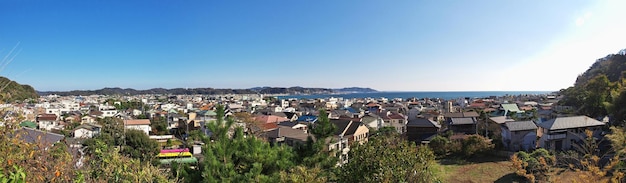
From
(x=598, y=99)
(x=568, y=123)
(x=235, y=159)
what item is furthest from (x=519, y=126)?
(x=235, y=159)

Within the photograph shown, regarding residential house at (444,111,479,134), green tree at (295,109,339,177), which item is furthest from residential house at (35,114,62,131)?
residential house at (444,111,479,134)

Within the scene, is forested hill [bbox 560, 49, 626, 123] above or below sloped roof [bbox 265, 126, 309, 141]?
above

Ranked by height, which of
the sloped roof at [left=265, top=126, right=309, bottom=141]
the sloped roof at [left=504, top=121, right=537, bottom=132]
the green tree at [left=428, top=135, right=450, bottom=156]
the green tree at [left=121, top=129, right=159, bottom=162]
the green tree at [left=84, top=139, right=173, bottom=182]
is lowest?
the green tree at [left=428, top=135, right=450, bottom=156]

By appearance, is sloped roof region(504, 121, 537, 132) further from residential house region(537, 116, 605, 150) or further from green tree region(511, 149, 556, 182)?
green tree region(511, 149, 556, 182)

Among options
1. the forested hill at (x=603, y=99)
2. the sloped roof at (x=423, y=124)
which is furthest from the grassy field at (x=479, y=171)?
the forested hill at (x=603, y=99)

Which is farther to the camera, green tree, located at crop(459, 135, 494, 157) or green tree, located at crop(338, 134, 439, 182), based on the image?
green tree, located at crop(459, 135, 494, 157)

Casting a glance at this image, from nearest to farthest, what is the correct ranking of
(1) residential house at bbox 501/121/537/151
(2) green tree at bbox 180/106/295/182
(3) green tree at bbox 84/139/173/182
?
1. (3) green tree at bbox 84/139/173/182
2. (2) green tree at bbox 180/106/295/182
3. (1) residential house at bbox 501/121/537/151

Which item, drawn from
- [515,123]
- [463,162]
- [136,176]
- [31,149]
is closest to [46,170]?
[31,149]
